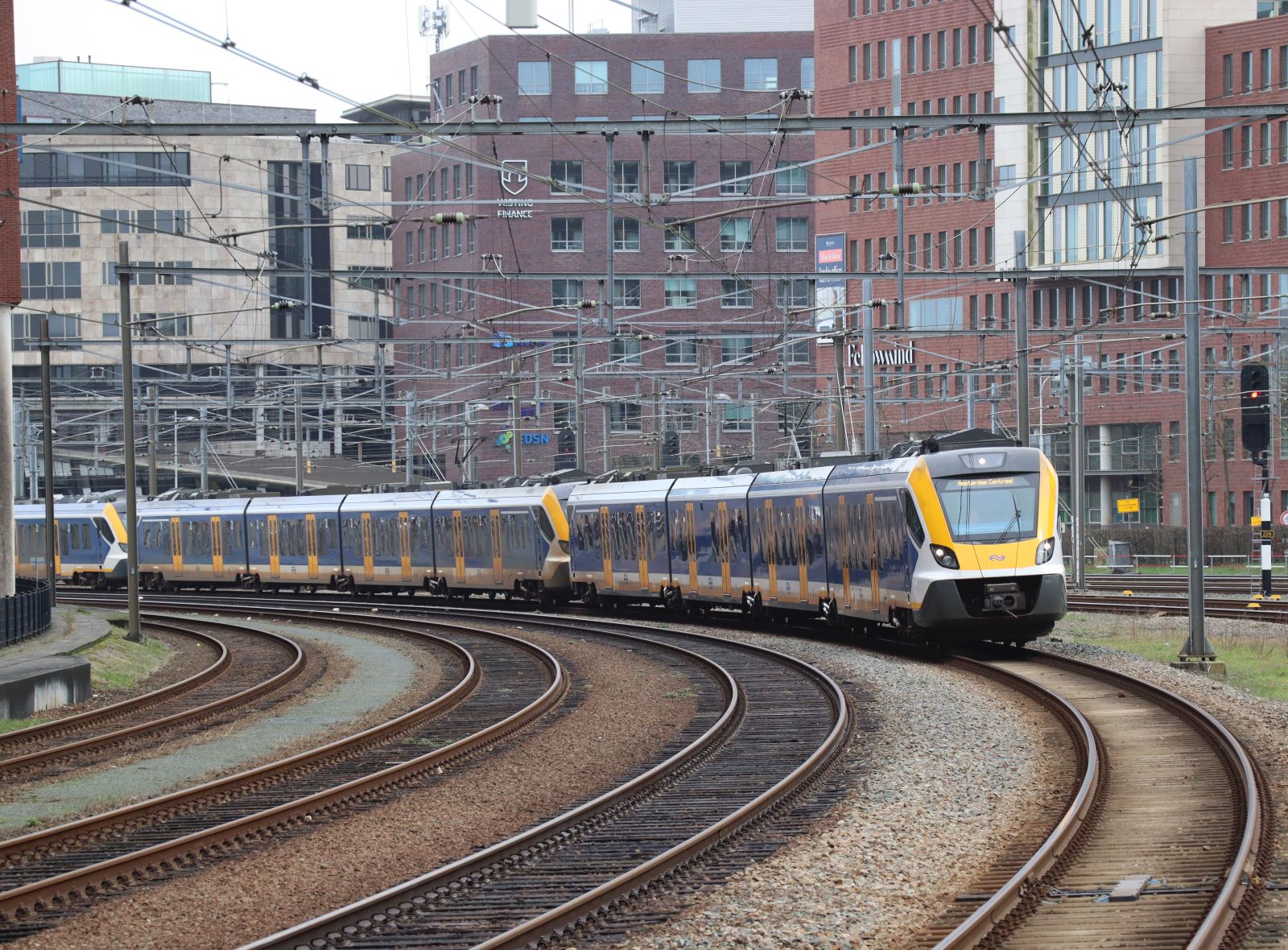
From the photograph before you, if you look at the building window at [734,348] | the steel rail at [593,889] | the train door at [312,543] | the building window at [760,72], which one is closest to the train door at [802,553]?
the steel rail at [593,889]

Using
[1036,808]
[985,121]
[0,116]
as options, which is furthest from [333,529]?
[1036,808]

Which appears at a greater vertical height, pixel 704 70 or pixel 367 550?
pixel 704 70

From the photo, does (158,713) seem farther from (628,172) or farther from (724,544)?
(628,172)

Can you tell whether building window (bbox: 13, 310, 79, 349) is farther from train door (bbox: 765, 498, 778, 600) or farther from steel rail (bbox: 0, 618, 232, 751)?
steel rail (bbox: 0, 618, 232, 751)

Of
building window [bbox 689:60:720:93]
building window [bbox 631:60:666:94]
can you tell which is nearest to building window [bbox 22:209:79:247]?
building window [bbox 631:60:666:94]

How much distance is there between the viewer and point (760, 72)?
107m

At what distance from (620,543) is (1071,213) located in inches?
1948

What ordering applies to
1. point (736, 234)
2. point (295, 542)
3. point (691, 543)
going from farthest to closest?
point (736, 234) < point (295, 542) < point (691, 543)

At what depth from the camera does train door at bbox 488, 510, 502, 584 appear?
153ft

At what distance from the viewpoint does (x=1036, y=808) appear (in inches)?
545

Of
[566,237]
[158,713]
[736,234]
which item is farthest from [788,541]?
[566,237]

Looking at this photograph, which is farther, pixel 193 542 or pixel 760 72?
pixel 760 72

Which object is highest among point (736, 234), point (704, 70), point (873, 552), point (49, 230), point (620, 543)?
point (704, 70)

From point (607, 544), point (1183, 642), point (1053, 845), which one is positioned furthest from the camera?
point (607, 544)
